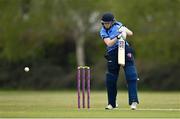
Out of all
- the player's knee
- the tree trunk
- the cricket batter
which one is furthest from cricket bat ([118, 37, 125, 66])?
the tree trunk

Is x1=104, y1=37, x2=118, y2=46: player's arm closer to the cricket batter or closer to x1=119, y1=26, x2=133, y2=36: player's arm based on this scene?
the cricket batter

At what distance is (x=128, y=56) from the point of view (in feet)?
63.4

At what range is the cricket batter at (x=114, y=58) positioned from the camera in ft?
63.2

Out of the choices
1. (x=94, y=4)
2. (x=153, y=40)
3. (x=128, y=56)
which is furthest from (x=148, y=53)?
(x=128, y=56)

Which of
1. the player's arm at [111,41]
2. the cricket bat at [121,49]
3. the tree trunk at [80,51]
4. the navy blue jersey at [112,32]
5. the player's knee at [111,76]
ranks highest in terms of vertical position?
the tree trunk at [80,51]

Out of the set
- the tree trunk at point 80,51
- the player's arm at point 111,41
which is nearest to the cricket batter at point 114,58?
the player's arm at point 111,41

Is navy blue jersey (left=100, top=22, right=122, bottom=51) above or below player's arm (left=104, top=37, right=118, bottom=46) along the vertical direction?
above

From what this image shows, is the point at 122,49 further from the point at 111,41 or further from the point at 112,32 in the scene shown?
the point at 112,32

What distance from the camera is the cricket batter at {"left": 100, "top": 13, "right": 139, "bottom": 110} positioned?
19.2m

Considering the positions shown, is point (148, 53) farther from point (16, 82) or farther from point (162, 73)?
point (16, 82)

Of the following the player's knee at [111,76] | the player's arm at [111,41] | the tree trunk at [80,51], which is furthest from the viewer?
the tree trunk at [80,51]

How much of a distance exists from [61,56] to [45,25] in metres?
2.57

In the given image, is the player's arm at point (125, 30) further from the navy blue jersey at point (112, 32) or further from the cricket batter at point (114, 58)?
the navy blue jersey at point (112, 32)

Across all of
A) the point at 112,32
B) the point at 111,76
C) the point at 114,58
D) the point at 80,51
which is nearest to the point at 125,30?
the point at 112,32
